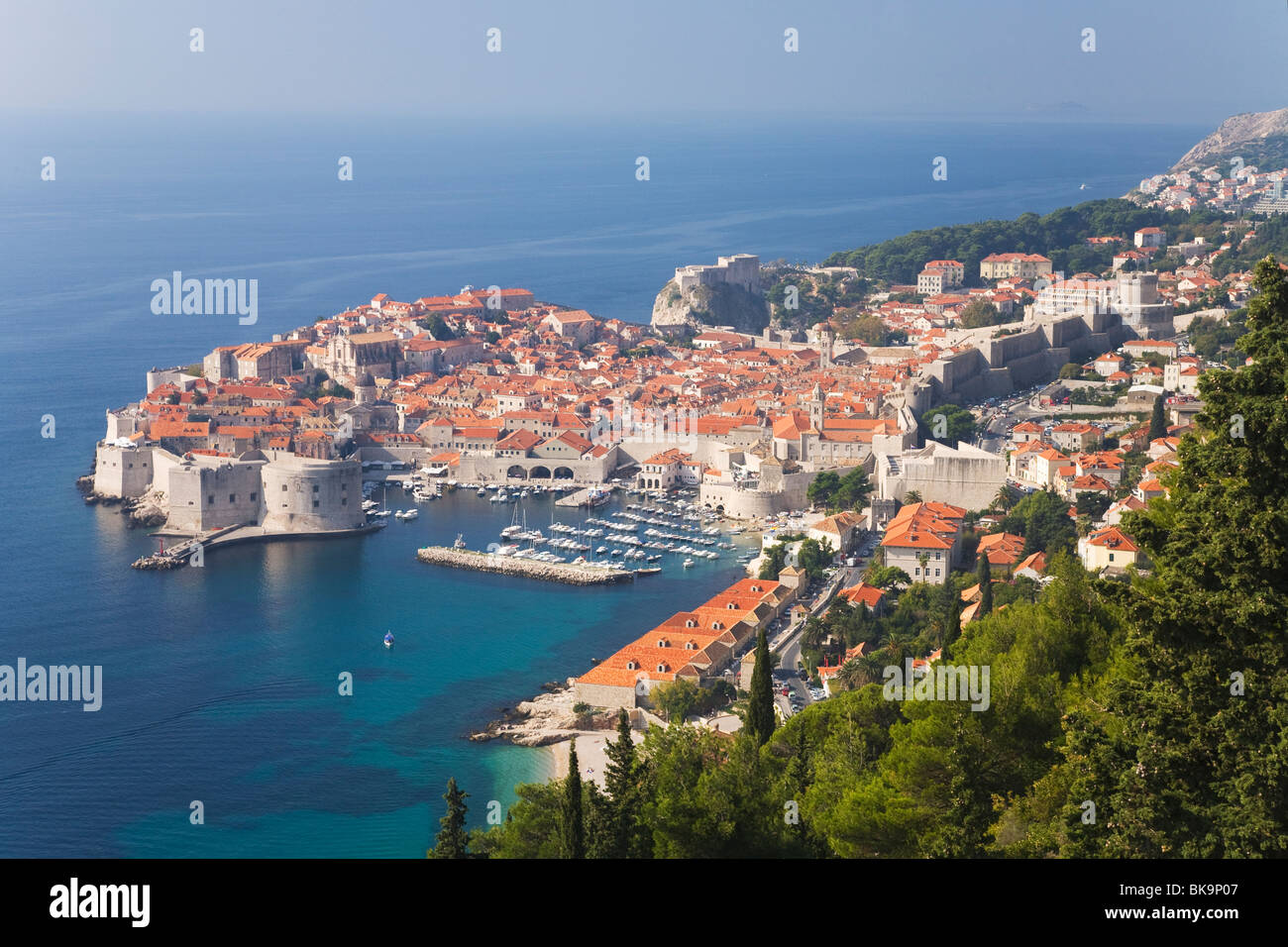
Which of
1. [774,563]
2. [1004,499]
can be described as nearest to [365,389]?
[774,563]

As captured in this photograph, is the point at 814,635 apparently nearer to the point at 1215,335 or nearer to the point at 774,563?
the point at 774,563

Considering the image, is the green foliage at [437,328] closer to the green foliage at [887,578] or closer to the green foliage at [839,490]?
the green foliage at [839,490]

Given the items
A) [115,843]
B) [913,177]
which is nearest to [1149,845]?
[115,843]

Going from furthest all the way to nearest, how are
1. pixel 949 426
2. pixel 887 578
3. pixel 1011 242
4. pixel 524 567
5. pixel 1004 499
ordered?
pixel 1011 242 → pixel 949 426 → pixel 524 567 → pixel 1004 499 → pixel 887 578

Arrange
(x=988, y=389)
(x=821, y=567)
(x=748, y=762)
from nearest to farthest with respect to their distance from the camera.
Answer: (x=748, y=762)
(x=821, y=567)
(x=988, y=389)

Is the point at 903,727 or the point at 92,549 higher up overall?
the point at 903,727

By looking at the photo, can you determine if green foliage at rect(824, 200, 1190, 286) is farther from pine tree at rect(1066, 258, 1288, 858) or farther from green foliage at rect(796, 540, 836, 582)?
pine tree at rect(1066, 258, 1288, 858)
